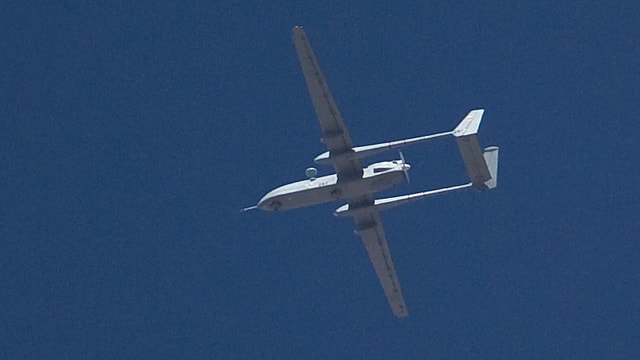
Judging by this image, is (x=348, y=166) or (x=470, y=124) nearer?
(x=470, y=124)

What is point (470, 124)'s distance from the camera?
278 ft

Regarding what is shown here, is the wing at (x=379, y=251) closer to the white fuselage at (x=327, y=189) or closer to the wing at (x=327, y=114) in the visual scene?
the white fuselage at (x=327, y=189)

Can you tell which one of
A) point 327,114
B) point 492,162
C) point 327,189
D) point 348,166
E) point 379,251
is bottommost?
point 379,251

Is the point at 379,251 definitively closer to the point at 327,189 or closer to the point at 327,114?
the point at 327,189

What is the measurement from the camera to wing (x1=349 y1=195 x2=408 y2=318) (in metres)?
91.9

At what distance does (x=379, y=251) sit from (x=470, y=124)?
40.1 feet

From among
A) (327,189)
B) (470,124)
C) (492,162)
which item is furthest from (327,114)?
(492,162)

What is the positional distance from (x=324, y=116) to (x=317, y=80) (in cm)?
248

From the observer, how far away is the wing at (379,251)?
91938 mm

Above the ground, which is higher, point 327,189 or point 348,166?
point 348,166

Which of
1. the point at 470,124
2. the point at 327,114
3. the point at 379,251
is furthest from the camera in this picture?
the point at 379,251

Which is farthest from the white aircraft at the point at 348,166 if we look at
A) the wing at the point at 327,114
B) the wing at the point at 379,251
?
the wing at the point at 379,251

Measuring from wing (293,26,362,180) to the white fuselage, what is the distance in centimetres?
51

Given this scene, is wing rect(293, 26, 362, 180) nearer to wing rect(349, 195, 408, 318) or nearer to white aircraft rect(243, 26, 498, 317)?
white aircraft rect(243, 26, 498, 317)
